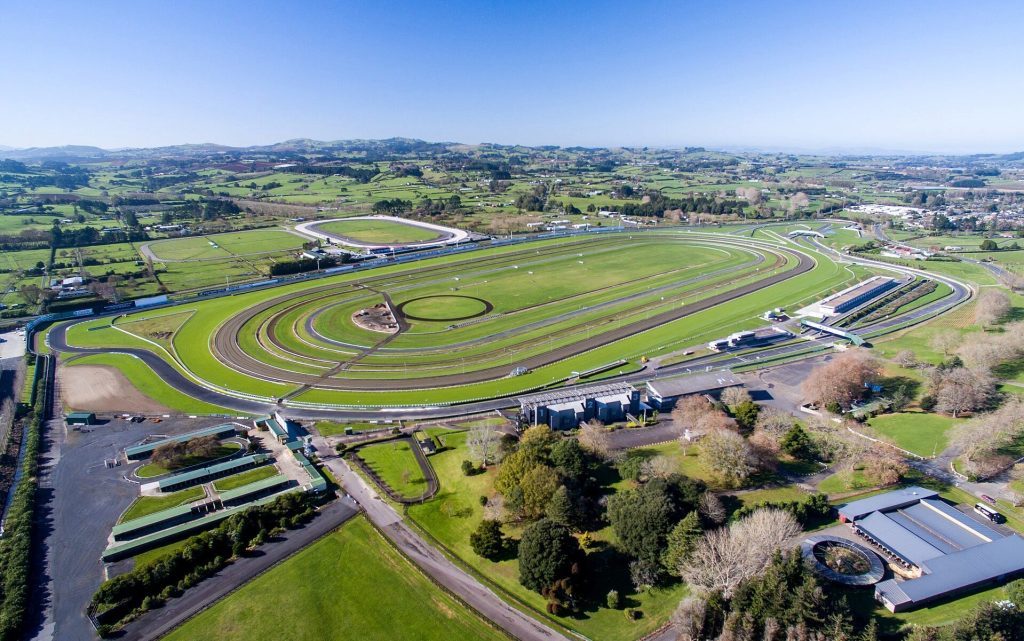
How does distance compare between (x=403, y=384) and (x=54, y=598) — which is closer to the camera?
(x=54, y=598)

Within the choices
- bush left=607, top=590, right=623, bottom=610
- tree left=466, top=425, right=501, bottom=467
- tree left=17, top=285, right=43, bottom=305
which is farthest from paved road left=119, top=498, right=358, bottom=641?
tree left=17, top=285, right=43, bottom=305

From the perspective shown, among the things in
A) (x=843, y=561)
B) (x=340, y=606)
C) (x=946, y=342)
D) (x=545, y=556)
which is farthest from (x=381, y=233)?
(x=843, y=561)

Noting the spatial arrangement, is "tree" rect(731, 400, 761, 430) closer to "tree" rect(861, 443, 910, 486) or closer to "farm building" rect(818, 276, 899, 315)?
"tree" rect(861, 443, 910, 486)

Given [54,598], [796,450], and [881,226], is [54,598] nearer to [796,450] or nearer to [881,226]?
[796,450]

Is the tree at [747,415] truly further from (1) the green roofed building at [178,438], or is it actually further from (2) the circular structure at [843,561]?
(1) the green roofed building at [178,438]

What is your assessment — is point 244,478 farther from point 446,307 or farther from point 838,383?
point 838,383

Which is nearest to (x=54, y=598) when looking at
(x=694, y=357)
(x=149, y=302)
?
(x=694, y=357)

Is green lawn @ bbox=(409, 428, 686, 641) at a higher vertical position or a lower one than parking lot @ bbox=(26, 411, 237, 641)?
lower
